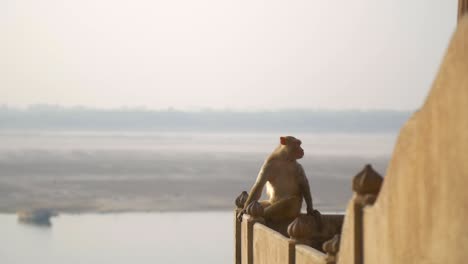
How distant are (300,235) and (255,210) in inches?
159

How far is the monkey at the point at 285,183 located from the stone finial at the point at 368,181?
7818 millimetres

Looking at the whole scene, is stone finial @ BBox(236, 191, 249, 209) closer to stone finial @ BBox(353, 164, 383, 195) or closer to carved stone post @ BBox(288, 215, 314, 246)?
carved stone post @ BBox(288, 215, 314, 246)

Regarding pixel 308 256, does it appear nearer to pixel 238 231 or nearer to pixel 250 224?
pixel 250 224

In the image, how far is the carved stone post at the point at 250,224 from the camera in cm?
1722

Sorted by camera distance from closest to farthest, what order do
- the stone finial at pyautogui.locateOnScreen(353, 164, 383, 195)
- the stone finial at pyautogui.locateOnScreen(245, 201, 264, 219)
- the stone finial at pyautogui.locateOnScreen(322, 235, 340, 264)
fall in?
the stone finial at pyautogui.locateOnScreen(353, 164, 383, 195)
the stone finial at pyautogui.locateOnScreen(322, 235, 340, 264)
the stone finial at pyautogui.locateOnScreen(245, 201, 264, 219)

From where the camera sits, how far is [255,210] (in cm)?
1719

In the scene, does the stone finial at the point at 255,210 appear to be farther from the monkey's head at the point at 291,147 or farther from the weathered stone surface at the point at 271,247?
the monkey's head at the point at 291,147

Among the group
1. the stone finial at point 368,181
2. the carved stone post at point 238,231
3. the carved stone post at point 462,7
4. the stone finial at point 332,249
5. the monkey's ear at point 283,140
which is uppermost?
the carved stone post at point 462,7

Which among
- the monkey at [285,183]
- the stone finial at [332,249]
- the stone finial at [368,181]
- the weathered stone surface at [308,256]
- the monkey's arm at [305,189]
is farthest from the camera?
the monkey's arm at [305,189]

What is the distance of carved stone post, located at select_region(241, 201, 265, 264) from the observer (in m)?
17.2

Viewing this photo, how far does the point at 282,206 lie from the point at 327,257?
6471mm

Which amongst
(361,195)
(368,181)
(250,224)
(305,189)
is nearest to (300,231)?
(361,195)

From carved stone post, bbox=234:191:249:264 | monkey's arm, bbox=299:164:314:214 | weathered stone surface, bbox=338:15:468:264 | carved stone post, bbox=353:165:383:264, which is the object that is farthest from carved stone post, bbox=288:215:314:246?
carved stone post, bbox=234:191:249:264

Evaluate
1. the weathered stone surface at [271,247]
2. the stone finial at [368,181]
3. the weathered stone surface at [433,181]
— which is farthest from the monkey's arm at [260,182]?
the weathered stone surface at [433,181]
